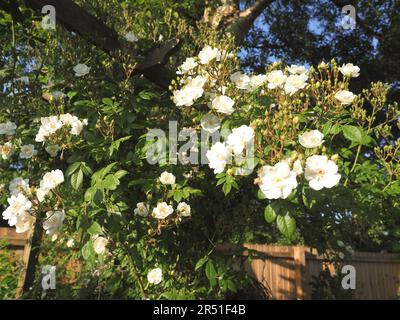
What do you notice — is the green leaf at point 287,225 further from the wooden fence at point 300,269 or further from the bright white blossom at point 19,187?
the wooden fence at point 300,269

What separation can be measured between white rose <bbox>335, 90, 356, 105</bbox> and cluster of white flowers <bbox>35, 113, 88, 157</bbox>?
1169 millimetres

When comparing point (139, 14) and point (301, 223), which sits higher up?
point (139, 14)

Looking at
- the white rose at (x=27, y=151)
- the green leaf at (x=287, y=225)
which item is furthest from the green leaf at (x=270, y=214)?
the white rose at (x=27, y=151)

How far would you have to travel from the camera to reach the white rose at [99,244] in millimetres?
1818

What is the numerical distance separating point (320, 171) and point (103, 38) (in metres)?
1.79

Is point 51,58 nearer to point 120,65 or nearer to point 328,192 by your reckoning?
point 120,65

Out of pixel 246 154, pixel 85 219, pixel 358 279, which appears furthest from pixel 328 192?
pixel 358 279

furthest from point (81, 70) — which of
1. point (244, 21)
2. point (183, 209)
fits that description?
point (244, 21)

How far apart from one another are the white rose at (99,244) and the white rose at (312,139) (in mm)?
987

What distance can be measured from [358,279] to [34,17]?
5599 mm

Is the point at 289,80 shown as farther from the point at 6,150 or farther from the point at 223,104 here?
the point at 6,150

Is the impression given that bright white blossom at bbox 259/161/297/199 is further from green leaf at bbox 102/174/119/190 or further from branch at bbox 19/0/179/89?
branch at bbox 19/0/179/89
